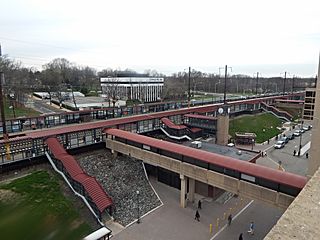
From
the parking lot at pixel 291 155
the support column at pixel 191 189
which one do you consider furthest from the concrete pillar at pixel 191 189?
the parking lot at pixel 291 155

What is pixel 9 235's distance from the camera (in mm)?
2602

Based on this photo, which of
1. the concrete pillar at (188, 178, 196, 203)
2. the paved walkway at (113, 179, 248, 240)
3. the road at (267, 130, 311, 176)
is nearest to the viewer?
the paved walkway at (113, 179, 248, 240)

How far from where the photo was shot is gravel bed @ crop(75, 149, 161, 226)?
2034 centimetres

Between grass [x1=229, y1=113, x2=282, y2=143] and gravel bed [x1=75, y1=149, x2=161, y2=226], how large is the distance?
76.8ft

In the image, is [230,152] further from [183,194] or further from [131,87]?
[131,87]

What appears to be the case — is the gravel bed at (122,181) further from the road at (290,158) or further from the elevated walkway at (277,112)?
the elevated walkway at (277,112)

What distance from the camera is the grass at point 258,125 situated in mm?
44487

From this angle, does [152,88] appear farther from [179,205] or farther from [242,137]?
[179,205]

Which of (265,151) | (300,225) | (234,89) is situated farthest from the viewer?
(234,89)

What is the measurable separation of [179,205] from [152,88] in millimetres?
57220

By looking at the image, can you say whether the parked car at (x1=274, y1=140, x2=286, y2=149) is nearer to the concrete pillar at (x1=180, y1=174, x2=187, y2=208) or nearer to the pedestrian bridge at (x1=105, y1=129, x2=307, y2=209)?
the pedestrian bridge at (x1=105, y1=129, x2=307, y2=209)

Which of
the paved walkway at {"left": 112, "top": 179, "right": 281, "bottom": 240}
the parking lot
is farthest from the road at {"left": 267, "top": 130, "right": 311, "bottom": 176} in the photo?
the paved walkway at {"left": 112, "top": 179, "right": 281, "bottom": 240}

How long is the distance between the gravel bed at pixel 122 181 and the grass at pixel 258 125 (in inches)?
922

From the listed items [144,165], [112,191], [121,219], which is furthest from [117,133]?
[121,219]
